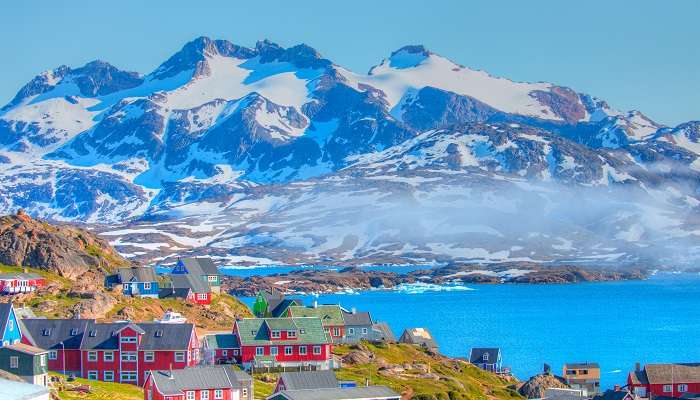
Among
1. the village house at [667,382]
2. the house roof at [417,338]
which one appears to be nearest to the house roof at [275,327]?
the village house at [667,382]

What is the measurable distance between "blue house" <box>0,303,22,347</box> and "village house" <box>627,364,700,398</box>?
44620 mm

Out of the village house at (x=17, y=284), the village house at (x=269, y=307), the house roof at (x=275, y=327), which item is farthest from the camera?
the village house at (x=269, y=307)

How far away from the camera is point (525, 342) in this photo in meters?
167

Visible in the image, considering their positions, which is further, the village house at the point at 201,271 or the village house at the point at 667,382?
the village house at the point at 201,271

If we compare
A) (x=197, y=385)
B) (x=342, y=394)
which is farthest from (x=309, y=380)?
(x=197, y=385)

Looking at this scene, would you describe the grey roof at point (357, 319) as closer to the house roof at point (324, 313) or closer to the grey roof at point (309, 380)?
the house roof at point (324, 313)

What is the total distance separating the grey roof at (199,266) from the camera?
129m

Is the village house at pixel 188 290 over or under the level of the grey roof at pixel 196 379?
over

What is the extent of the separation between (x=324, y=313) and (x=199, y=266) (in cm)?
2329

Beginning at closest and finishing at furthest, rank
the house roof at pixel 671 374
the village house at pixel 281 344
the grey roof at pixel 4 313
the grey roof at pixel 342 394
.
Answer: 1. the grey roof at pixel 342 394
2. the grey roof at pixel 4 313
3. the village house at pixel 281 344
4. the house roof at pixel 671 374

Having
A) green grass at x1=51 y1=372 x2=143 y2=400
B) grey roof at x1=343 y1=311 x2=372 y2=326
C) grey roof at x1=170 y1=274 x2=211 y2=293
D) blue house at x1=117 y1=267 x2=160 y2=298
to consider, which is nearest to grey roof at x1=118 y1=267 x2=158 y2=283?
blue house at x1=117 y1=267 x2=160 y2=298

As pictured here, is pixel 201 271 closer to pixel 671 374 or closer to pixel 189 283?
pixel 189 283

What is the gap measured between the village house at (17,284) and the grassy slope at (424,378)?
25.3m

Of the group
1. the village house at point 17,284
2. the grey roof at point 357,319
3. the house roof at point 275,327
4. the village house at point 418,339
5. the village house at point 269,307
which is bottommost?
the house roof at point 275,327
